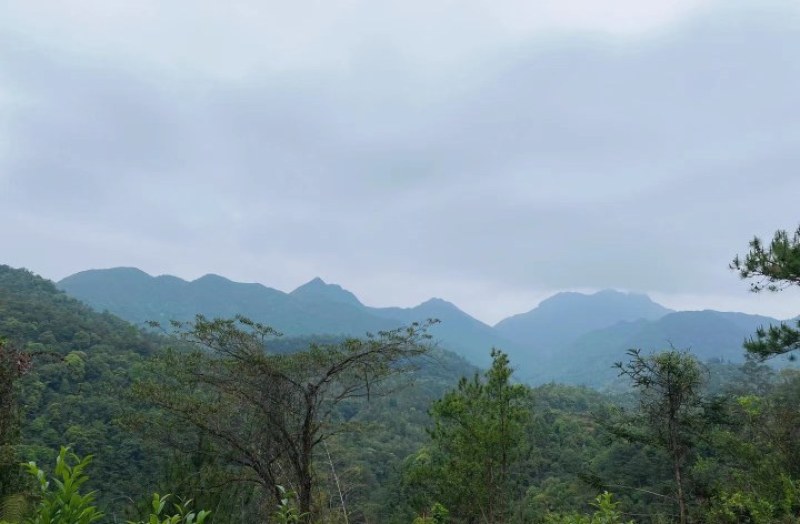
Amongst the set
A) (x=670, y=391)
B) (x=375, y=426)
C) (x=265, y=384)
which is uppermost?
(x=670, y=391)

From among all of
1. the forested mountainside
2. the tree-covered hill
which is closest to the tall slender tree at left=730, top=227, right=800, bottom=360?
the forested mountainside

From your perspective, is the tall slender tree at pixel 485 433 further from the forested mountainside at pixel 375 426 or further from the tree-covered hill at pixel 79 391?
the tree-covered hill at pixel 79 391

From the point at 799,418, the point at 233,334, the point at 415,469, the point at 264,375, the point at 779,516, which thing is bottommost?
the point at 415,469

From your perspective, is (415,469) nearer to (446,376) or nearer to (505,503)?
(505,503)

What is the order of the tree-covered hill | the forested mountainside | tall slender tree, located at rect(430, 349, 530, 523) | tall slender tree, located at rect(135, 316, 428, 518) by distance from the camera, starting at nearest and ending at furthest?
the forested mountainside < tall slender tree, located at rect(135, 316, 428, 518) < tall slender tree, located at rect(430, 349, 530, 523) < the tree-covered hill

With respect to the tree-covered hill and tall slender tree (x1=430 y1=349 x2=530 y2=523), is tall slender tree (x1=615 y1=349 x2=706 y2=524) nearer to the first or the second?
tall slender tree (x1=430 y1=349 x2=530 y2=523)

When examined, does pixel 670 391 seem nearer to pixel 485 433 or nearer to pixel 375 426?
pixel 485 433

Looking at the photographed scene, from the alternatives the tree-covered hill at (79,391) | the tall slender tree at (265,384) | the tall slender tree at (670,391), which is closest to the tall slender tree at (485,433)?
the tall slender tree at (265,384)

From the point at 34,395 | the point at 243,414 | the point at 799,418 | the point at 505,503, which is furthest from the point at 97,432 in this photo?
the point at 799,418

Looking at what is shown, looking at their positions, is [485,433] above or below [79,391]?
above

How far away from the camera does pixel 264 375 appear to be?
35.0 feet

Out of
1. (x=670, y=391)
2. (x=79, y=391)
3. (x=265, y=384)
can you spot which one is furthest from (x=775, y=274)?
(x=79, y=391)

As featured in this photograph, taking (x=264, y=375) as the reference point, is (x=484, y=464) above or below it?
below

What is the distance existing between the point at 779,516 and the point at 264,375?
28.8 feet
